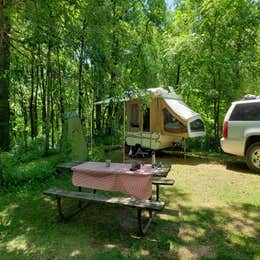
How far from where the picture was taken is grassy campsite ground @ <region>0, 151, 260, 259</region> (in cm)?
270

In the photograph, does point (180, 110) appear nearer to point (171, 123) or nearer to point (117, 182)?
point (171, 123)

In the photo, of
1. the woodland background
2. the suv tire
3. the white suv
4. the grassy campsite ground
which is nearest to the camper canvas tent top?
the woodland background

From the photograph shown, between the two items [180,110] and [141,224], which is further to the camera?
[180,110]

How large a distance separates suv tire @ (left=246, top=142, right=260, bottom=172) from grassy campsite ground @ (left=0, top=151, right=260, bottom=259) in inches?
41.7

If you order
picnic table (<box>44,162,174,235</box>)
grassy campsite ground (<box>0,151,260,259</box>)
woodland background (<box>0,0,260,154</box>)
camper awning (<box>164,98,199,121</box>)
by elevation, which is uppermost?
woodland background (<box>0,0,260,154</box>)

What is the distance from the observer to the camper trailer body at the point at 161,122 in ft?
24.7

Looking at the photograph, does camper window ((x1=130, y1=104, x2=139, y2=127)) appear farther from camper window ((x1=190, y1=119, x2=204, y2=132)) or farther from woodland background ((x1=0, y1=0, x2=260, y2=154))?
camper window ((x1=190, y1=119, x2=204, y2=132))

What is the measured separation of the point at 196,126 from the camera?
7816mm

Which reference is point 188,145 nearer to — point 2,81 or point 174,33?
point 174,33

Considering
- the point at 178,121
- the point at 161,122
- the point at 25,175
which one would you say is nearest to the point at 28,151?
the point at 25,175

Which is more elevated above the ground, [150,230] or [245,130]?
[245,130]

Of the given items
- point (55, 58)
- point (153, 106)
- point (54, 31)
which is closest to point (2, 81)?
point (55, 58)

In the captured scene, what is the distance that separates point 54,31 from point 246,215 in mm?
4429

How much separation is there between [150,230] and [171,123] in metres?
4.96
